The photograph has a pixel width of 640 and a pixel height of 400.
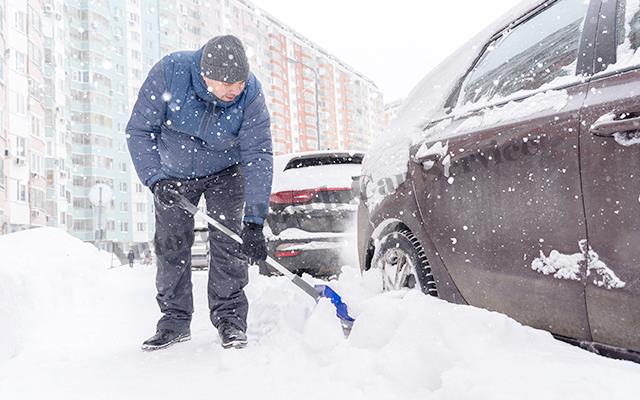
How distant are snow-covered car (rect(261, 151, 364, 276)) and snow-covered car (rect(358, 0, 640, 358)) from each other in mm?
2517

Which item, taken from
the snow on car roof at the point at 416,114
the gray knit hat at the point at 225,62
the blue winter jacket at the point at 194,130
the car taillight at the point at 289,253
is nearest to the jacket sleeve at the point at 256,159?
the blue winter jacket at the point at 194,130

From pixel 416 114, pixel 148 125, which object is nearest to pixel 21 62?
pixel 148 125

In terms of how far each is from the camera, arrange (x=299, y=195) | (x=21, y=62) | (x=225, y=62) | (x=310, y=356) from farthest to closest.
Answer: (x=21, y=62)
(x=299, y=195)
(x=225, y=62)
(x=310, y=356)

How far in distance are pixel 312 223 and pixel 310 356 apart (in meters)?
2.90

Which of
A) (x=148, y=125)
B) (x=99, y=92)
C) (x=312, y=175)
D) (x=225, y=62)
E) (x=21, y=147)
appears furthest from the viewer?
(x=99, y=92)

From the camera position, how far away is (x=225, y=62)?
312 cm

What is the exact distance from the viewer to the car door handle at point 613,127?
1693 millimetres

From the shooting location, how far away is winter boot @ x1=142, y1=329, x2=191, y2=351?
136 inches

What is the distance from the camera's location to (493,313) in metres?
2.20

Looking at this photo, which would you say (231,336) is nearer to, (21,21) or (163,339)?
(163,339)

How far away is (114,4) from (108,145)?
50.4 ft

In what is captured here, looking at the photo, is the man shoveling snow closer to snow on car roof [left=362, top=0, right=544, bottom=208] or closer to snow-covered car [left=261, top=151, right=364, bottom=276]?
snow on car roof [left=362, top=0, right=544, bottom=208]

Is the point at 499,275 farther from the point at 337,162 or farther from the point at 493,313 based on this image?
the point at 337,162

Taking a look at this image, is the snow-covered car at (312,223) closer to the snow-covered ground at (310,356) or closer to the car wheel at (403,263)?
the snow-covered ground at (310,356)
